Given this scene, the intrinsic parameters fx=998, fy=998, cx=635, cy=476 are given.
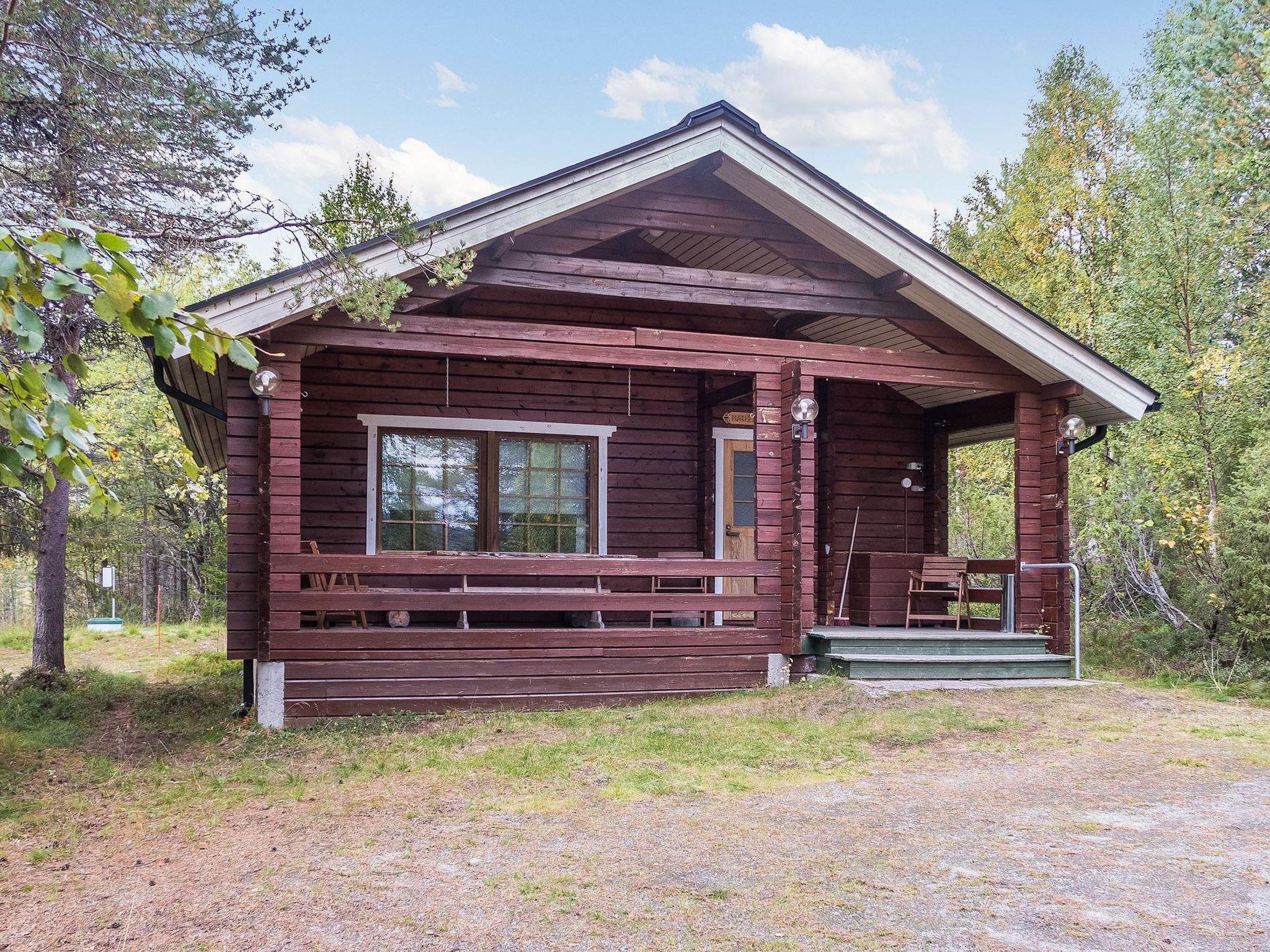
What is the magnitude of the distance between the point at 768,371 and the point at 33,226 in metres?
7.06

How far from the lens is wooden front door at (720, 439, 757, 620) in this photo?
10805 mm

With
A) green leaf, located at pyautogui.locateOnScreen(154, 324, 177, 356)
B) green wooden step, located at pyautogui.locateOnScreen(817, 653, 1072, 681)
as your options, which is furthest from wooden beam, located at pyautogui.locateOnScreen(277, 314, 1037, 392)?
green leaf, located at pyautogui.locateOnScreen(154, 324, 177, 356)

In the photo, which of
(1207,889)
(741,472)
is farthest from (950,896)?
(741,472)

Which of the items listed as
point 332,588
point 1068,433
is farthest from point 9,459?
point 1068,433

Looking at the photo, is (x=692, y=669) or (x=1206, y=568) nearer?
(x=692, y=669)

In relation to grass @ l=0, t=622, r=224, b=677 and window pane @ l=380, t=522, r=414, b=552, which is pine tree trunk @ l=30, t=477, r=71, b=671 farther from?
window pane @ l=380, t=522, r=414, b=552

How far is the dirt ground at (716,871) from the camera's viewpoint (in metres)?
3.34

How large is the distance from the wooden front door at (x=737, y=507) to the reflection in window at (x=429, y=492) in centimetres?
271

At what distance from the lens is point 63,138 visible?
952 cm

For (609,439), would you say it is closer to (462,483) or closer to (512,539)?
(512,539)

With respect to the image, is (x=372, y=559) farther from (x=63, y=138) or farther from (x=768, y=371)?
(x=63, y=138)

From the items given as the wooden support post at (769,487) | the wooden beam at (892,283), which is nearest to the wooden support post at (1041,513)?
the wooden beam at (892,283)

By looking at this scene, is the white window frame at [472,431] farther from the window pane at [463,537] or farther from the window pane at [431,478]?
the window pane at [463,537]

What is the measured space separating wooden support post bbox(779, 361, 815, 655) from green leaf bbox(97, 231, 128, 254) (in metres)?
7.26
